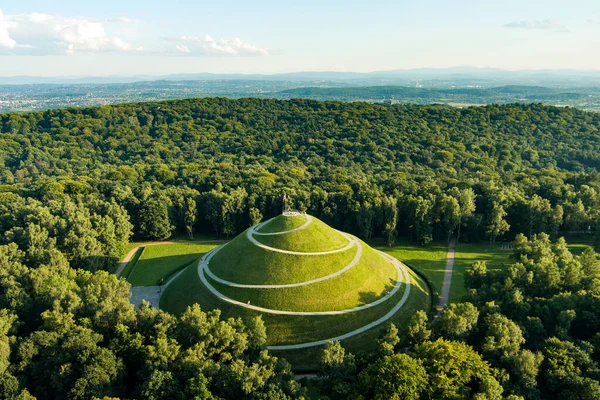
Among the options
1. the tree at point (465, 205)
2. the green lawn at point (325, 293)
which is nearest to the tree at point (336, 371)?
the green lawn at point (325, 293)

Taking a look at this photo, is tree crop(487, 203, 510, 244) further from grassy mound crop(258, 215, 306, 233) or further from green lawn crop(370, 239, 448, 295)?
grassy mound crop(258, 215, 306, 233)

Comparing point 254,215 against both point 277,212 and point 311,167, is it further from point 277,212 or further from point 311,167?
point 311,167

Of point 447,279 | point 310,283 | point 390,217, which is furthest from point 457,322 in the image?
point 390,217

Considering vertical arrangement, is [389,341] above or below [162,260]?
above

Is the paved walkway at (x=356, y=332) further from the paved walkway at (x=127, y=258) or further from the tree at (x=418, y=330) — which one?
the paved walkway at (x=127, y=258)

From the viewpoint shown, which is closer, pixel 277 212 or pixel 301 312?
pixel 301 312

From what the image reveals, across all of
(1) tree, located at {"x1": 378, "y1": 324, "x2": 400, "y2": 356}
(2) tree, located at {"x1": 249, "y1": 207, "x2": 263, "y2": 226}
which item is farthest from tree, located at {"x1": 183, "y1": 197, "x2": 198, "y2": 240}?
(1) tree, located at {"x1": 378, "y1": 324, "x2": 400, "y2": 356}

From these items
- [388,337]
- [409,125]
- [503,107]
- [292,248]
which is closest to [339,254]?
[292,248]
